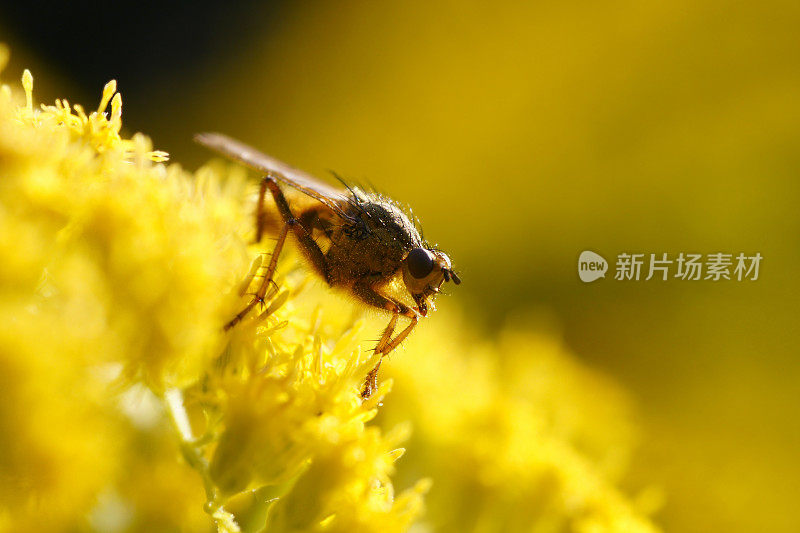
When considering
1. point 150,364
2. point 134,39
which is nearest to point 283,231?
point 150,364

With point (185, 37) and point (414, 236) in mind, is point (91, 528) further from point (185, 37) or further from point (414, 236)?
point (185, 37)

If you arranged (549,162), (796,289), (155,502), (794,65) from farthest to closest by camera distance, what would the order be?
(549,162), (794,65), (796,289), (155,502)

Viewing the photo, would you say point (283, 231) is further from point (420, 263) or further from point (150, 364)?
point (150, 364)

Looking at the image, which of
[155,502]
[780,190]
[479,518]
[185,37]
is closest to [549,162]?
[780,190]

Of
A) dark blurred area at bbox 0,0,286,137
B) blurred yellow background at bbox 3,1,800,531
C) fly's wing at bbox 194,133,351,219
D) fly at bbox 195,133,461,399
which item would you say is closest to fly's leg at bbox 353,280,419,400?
fly at bbox 195,133,461,399

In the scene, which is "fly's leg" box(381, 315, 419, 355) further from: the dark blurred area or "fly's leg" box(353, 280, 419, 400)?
the dark blurred area

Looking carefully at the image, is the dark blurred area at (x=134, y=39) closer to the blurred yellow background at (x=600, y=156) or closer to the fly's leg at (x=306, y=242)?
the blurred yellow background at (x=600, y=156)

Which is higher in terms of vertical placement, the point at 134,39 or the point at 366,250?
the point at 134,39
